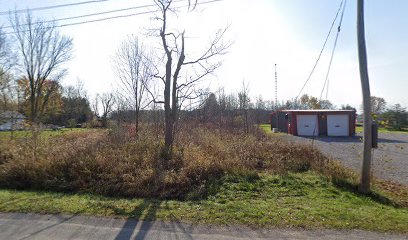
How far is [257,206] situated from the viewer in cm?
583

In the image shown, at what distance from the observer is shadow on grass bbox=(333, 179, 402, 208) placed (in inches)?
246

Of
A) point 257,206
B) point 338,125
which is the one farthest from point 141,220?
point 338,125

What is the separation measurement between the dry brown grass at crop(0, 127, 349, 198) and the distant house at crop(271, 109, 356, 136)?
18.5 meters

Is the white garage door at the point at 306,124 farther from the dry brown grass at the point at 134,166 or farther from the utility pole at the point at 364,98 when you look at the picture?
the utility pole at the point at 364,98

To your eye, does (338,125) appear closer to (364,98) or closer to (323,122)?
(323,122)

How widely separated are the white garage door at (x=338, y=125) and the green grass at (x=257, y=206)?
2185 centimetres

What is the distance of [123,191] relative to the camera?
691 centimetres

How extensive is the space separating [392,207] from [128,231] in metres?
5.95

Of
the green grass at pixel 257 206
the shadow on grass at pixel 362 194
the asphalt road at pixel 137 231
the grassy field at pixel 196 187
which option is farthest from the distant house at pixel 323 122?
the asphalt road at pixel 137 231

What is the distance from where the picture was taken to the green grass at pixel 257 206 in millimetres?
5012

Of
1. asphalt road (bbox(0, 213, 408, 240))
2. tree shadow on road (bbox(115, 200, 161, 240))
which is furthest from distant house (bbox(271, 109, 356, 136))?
tree shadow on road (bbox(115, 200, 161, 240))

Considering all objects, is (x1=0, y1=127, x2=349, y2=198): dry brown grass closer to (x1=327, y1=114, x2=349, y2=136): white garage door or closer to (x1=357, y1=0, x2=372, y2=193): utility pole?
(x1=357, y1=0, x2=372, y2=193): utility pole

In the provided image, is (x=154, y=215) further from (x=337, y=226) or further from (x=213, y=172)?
(x=337, y=226)

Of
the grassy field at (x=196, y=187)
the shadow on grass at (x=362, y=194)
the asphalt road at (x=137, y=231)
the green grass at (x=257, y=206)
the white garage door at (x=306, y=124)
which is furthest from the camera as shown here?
the white garage door at (x=306, y=124)
